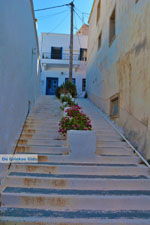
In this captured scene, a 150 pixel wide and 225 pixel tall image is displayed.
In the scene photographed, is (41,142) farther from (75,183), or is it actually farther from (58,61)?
(58,61)

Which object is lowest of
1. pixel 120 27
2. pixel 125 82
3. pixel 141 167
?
pixel 141 167

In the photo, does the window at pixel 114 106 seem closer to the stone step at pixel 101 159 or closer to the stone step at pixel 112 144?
the stone step at pixel 112 144

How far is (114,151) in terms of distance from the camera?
179 inches

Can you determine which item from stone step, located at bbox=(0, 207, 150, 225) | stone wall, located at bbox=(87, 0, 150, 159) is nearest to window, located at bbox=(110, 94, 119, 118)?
stone wall, located at bbox=(87, 0, 150, 159)

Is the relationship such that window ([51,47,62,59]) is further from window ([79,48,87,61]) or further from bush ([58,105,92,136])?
bush ([58,105,92,136])

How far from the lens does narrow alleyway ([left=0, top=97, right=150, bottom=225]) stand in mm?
2580

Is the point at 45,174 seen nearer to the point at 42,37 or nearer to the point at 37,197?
the point at 37,197

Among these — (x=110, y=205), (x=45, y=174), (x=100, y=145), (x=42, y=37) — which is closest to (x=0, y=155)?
(x=45, y=174)

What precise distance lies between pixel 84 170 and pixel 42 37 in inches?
599

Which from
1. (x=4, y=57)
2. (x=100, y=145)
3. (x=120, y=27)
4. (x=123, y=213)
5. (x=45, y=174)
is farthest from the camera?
(x=120, y=27)

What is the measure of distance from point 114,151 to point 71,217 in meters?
2.21

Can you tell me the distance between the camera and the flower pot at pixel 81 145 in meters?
4.10

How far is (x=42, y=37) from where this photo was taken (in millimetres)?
16781

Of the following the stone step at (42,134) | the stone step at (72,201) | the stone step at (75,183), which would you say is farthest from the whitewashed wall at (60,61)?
the stone step at (72,201)
